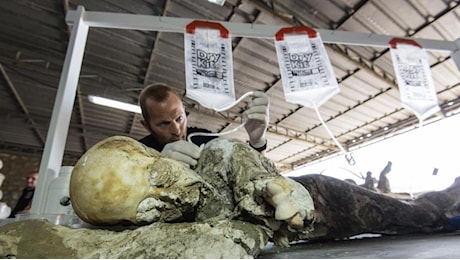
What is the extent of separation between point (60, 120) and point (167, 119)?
49cm

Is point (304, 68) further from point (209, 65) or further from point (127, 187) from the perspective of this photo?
point (127, 187)

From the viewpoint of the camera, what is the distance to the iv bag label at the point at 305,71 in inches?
49.3

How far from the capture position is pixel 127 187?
587mm

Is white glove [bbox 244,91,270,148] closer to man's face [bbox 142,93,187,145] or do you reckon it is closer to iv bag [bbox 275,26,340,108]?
iv bag [bbox 275,26,340,108]

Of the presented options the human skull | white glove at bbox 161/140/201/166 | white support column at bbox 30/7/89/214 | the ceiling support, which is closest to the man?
white glove at bbox 161/140/201/166

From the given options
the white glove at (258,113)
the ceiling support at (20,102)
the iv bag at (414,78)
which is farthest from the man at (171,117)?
the ceiling support at (20,102)

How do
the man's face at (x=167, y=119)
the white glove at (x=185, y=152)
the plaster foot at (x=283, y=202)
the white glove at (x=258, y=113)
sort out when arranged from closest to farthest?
the plaster foot at (x=283, y=202) → the white glove at (x=185, y=152) → the white glove at (x=258, y=113) → the man's face at (x=167, y=119)

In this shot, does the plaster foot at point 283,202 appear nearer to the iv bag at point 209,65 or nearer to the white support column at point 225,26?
the iv bag at point 209,65

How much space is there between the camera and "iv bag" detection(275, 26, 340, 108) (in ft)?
4.11

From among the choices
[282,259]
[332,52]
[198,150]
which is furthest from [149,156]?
[332,52]

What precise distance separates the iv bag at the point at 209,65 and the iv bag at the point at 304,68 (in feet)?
0.96

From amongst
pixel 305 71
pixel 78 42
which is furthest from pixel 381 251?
pixel 78 42

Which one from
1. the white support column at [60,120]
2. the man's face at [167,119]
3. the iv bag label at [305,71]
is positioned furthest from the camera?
the man's face at [167,119]

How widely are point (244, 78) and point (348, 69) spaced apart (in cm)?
169
